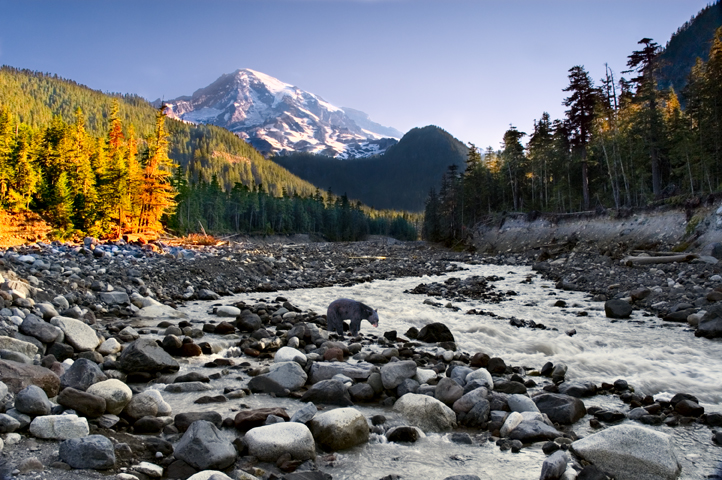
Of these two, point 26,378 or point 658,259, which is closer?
point 26,378

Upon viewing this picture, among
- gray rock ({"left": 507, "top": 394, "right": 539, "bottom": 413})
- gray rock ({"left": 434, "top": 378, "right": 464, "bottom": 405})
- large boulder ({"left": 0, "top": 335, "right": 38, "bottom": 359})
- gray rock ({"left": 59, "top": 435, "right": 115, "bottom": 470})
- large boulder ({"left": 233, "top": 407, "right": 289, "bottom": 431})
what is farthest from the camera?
large boulder ({"left": 0, "top": 335, "right": 38, "bottom": 359})

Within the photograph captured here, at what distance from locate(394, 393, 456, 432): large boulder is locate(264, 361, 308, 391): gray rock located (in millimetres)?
1732

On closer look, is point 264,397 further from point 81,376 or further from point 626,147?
point 626,147

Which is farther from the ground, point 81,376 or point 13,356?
point 13,356

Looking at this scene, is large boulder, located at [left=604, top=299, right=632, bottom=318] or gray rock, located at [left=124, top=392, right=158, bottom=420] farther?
large boulder, located at [left=604, top=299, right=632, bottom=318]

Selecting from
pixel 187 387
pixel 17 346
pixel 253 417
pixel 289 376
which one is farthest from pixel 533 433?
pixel 17 346

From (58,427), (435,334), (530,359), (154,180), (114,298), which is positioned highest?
(154,180)

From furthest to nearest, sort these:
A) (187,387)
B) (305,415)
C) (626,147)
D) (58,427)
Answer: (626,147) < (187,387) < (305,415) < (58,427)

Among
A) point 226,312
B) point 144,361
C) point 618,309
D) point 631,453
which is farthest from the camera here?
point 618,309

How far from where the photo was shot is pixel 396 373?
6.33 metres

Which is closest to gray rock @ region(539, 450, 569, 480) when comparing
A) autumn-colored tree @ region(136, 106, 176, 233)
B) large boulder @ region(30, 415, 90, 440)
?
large boulder @ region(30, 415, 90, 440)

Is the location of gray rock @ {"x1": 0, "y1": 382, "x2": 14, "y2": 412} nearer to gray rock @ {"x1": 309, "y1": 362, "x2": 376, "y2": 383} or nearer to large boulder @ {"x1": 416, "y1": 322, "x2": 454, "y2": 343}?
gray rock @ {"x1": 309, "y1": 362, "x2": 376, "y2": 383}

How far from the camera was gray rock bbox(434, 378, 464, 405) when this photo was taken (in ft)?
18.7

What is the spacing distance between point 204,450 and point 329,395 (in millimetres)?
2252
